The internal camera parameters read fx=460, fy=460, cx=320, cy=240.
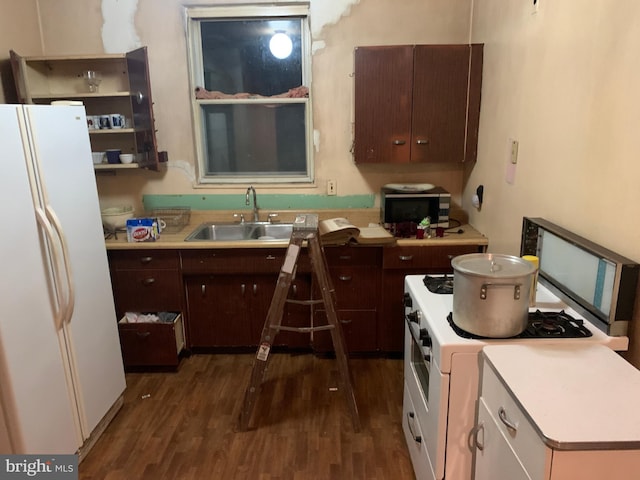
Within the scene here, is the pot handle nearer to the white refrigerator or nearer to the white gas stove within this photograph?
the white gas stove

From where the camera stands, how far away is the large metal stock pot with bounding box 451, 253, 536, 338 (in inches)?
57.8

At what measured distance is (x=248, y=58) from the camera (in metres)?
3.27

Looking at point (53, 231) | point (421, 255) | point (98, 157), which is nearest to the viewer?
point (53, 231)

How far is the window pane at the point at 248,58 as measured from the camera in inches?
127

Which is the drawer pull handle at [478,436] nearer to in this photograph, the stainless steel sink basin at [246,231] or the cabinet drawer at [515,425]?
the cabinet drawer at [515,425]

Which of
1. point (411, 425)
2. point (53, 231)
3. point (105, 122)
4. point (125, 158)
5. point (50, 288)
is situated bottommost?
point (411, 425)

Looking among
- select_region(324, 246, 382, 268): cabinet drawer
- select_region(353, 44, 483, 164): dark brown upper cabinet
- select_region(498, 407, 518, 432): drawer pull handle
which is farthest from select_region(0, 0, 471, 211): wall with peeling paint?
select_region(498, 407, 518, 432): drawer pull handle

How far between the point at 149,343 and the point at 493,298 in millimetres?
2201

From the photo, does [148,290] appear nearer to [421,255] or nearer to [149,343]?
[149,343]

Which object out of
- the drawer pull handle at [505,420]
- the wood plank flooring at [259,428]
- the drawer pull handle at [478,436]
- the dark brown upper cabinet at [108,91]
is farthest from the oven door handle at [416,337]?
the dark brown upper cabinet at [108,91]

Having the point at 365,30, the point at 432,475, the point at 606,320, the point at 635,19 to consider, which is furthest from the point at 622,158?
the point at 365,30

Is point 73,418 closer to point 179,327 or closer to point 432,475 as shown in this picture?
point 179,327

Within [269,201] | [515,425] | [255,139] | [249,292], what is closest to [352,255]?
[249,292]

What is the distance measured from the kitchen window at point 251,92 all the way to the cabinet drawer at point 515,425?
2254 millimetres
